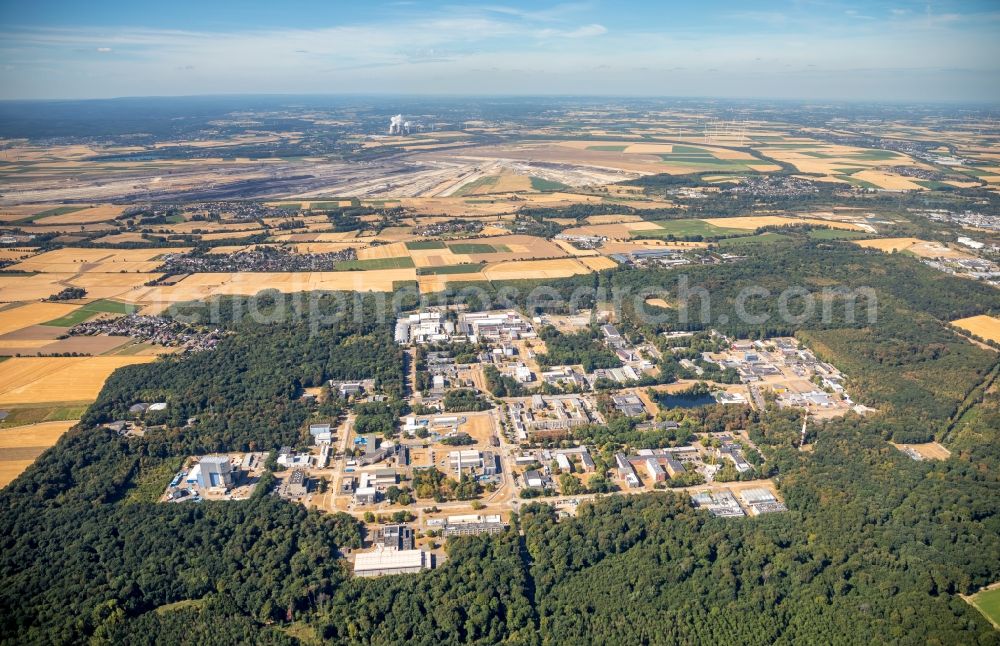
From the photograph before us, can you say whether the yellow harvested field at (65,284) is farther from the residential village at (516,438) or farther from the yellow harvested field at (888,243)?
the yellow harvested field at (888,243)

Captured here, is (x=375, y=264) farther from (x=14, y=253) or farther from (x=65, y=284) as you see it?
(x=14, y=253)

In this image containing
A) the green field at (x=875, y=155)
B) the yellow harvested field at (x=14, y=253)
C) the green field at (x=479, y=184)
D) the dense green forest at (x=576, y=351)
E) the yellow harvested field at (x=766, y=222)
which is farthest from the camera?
the green field at (x=875, y=155)

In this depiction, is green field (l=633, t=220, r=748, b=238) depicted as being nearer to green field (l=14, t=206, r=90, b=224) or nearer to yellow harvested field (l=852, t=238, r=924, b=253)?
yellow harvested field (l=852, t=238, r=924, b=253)

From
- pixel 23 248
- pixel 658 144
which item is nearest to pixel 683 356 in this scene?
pixel 23 248

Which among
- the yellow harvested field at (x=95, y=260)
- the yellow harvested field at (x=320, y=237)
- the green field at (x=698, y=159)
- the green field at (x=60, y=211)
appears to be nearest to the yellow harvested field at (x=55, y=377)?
the yellow harvested field at (x=95, y=260)

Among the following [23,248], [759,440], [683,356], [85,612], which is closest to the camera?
[85,612]

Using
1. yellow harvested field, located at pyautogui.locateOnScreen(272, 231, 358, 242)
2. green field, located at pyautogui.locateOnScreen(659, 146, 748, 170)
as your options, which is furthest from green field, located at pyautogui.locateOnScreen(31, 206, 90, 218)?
green field, located at pyautogui.locateOnScreen(659, 146, 748, 170)

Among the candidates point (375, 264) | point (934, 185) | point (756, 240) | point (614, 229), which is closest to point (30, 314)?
point (375, 264)

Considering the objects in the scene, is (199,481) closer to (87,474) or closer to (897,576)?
(87,474)
